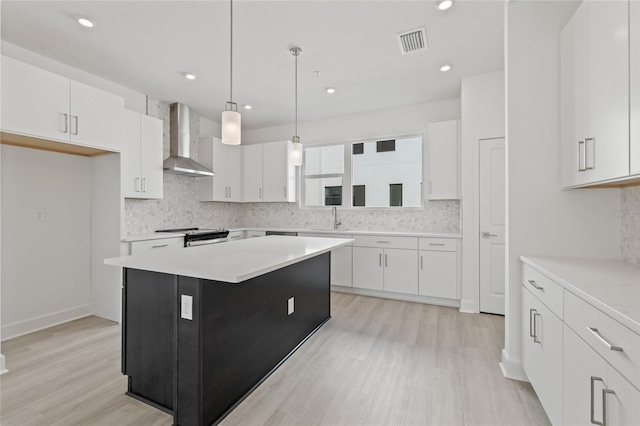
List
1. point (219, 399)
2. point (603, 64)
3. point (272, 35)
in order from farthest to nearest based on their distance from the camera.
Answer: point (272, 35), point (219, 399), point (603, 64)

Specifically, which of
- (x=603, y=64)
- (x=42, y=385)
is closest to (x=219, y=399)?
(x=42, y=385)

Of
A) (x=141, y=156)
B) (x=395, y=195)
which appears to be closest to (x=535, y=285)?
(x=395, y=195)

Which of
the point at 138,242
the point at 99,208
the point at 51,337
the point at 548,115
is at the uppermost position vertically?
the point at 548,115

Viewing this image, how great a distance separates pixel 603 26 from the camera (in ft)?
4.81

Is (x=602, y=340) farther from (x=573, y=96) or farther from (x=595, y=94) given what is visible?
(x=573, y=96)

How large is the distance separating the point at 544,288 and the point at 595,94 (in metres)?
1.10

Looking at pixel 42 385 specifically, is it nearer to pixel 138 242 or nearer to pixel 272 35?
pixel 138 242

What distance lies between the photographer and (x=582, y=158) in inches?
66.2

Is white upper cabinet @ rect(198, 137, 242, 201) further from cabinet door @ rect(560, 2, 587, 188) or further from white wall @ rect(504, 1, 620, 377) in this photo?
cabinet door @ rect(560, 2, 587, 188)

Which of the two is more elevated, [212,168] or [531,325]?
[212,168]

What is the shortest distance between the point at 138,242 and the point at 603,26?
13.6ft

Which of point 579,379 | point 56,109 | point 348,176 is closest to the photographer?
point 579,379

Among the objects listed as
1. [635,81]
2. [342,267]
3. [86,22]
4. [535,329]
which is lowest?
[342,267]

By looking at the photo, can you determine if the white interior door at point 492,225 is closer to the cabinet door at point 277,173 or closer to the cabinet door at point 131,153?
the cabinet door at point 277,173
